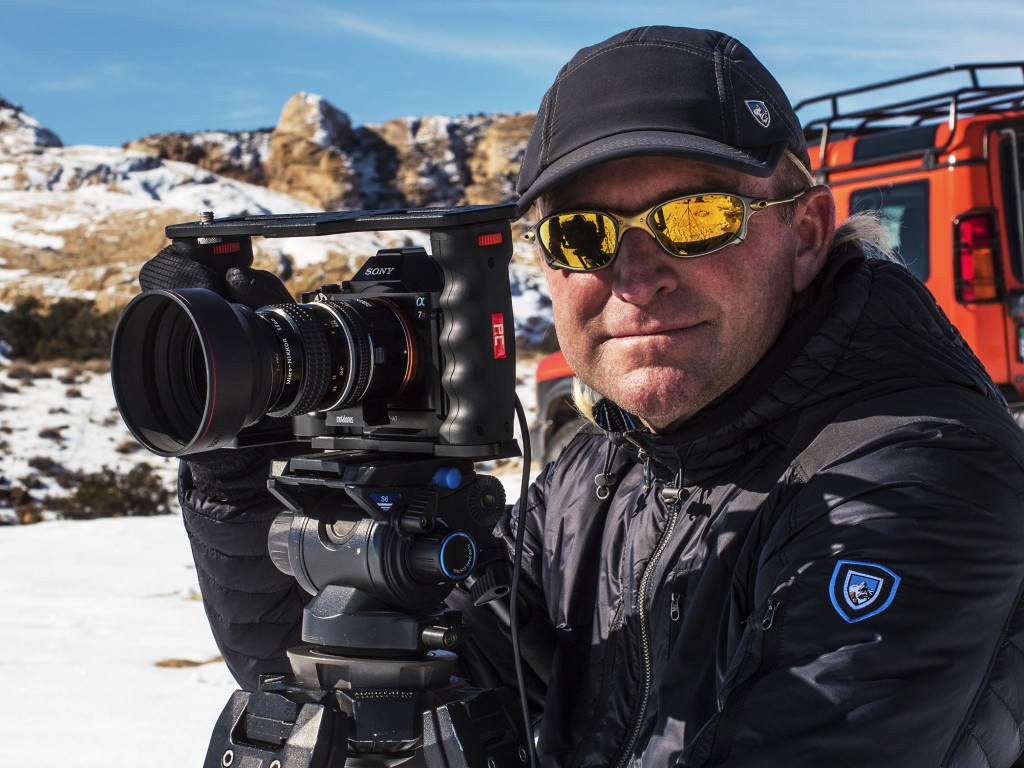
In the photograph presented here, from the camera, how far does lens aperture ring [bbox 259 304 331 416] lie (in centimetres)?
158

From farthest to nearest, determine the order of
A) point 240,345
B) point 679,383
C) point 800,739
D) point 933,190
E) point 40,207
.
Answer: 1. point 40,207
2. point 933,190
3. point 679,383
4. point 240,345
5. point 800,739

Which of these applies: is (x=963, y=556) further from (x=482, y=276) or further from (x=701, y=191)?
(x=482, y=276)

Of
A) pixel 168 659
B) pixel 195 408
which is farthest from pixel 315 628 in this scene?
pixel 168 659

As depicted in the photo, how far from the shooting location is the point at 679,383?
1.59 meters

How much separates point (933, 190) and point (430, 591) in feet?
16.0

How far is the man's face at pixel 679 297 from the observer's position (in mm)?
1582

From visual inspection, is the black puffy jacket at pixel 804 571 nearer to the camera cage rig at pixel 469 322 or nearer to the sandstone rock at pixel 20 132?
the camera cage rig at pixel 469 322

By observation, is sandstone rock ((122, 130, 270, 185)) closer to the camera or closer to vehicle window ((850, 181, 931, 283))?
vehicle window ((850, 181, 931, 283))

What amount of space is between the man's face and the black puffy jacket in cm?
5

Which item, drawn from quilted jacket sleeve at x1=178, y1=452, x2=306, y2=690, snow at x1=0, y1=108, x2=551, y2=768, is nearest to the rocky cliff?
snow at x1=0, y1=108, x2=551, y2=768

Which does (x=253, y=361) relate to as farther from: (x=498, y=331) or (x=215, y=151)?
(x=215, y=151)

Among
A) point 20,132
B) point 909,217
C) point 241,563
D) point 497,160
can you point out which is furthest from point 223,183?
point 241,563

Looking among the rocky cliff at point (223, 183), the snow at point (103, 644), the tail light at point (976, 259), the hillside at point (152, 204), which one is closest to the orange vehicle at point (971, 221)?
the tail light at point (976, 259)

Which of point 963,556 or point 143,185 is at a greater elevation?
point 143,185
